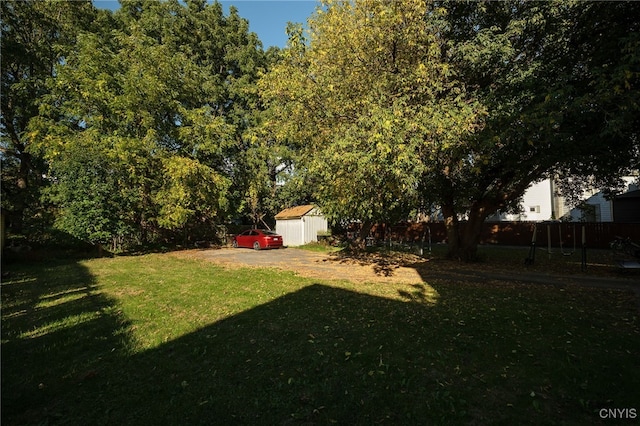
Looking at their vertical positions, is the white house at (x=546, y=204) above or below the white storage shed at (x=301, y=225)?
above

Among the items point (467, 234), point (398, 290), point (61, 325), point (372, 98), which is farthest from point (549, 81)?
point (61, 325)

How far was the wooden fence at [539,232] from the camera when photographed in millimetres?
17986

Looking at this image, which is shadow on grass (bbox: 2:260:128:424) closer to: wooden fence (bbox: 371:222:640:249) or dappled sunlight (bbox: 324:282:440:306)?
dappled sunlight (bbox: 324:282:440:306)

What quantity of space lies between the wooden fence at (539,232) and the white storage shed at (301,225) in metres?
5.52

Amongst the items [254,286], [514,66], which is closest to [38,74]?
[254,286]

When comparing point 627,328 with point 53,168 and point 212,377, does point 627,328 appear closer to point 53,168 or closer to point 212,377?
point 212,377

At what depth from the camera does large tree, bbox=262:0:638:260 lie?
7289 millimetres

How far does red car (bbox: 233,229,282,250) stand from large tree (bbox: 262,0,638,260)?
11425 mm

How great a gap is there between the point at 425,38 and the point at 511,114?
334cm

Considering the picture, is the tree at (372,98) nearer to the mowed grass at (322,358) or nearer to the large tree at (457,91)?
the large tree at (457,91)

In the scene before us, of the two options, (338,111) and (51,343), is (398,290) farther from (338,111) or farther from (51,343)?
(51,343)

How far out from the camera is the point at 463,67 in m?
9.98

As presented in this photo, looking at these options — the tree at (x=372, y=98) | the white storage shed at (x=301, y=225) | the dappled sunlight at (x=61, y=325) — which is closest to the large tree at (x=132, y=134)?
the white storage shed at (x=301, y=225)

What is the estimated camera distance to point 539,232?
2089cm
